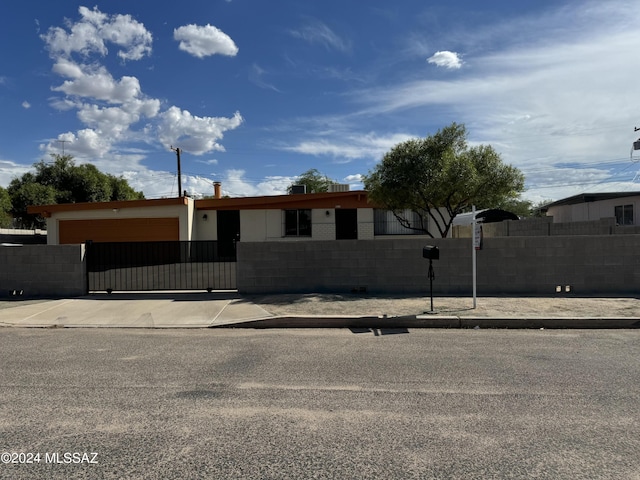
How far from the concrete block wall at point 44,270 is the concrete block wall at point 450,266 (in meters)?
4.14

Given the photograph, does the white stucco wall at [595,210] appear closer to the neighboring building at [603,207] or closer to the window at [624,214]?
the neighboring building at [603,207]

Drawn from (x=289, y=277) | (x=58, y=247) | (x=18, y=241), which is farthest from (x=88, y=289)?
(x=18, y=241)

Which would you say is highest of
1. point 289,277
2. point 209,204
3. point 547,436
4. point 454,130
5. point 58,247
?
point 454,130

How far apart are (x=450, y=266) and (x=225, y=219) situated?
601 inches

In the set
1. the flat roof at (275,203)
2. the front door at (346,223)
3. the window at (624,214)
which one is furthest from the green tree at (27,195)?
the window at (624,214)

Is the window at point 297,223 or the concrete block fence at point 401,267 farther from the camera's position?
the window at point 297,223

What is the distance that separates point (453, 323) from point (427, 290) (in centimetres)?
300

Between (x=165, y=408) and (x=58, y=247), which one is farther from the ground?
(x=58, y=247)

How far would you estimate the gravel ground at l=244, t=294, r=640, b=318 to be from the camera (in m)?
8.83

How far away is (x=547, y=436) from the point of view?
3.63 m

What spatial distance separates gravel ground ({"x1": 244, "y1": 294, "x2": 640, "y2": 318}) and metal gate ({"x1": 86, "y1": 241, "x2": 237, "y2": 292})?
6.80ft

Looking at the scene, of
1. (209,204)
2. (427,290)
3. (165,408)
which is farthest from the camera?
(209,204)

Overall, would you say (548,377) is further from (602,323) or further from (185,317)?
(185,317)

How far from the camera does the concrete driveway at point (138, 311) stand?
8.73 m
